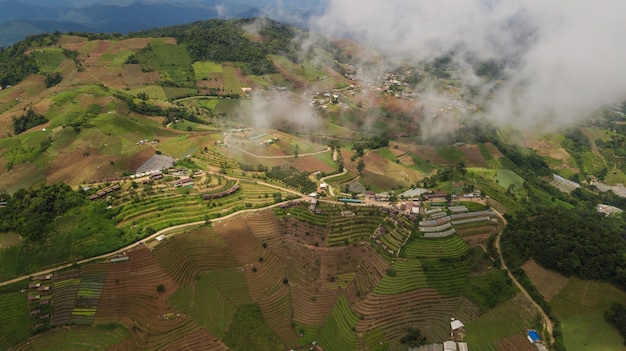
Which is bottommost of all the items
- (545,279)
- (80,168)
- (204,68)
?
(545,279)

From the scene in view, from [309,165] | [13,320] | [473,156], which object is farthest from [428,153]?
[13,320]

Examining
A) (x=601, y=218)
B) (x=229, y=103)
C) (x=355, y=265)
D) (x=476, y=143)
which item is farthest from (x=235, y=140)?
(x=601, y=218)

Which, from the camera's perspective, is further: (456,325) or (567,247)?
(567,247)

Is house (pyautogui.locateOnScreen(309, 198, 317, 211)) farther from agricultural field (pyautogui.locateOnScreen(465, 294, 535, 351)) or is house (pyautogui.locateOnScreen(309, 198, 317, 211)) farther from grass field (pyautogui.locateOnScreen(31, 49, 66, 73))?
grass field (pyautogui.locateOnScreen(31, 49, 66, 73))

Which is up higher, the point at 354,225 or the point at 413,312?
the point at 354,225

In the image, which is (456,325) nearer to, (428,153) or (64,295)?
(64,295)

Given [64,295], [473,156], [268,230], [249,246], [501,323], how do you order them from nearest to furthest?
1. [64,295]
2. [501,323]
3. [249,246]
4. [268,230]
5. [473,156]

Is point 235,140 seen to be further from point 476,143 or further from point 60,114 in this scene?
point 476,143

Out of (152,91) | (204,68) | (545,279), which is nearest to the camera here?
(545,279)
